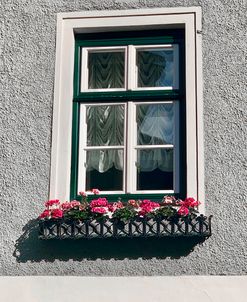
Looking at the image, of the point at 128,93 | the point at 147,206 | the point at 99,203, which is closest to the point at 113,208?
the point at 99,203

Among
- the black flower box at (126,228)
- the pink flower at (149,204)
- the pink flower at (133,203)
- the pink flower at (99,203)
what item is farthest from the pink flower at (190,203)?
the pink flower at (99,203)

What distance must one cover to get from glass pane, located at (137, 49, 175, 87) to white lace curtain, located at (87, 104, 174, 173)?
0.75ft

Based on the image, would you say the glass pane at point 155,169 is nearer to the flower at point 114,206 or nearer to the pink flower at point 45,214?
the flower at point 114,206

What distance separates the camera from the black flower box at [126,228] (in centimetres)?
789

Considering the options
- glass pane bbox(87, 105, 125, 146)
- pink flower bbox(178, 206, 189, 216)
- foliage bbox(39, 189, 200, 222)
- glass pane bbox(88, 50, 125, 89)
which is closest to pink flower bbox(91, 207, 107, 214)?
foliage bbox(39, 189, 200, 222)

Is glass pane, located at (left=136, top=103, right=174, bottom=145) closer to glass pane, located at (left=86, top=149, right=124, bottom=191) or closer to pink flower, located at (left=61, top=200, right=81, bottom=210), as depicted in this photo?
glass pane, located at (left=86, top=149, right=124, bottom=191)

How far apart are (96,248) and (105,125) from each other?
1.21 metres

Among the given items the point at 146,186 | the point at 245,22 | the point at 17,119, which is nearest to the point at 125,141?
the point at 146,186

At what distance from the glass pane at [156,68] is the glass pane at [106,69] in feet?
0.58

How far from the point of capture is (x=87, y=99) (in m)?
8.66

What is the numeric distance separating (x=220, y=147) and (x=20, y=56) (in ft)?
6.56

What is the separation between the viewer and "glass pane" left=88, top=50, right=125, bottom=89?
28.9 ft
